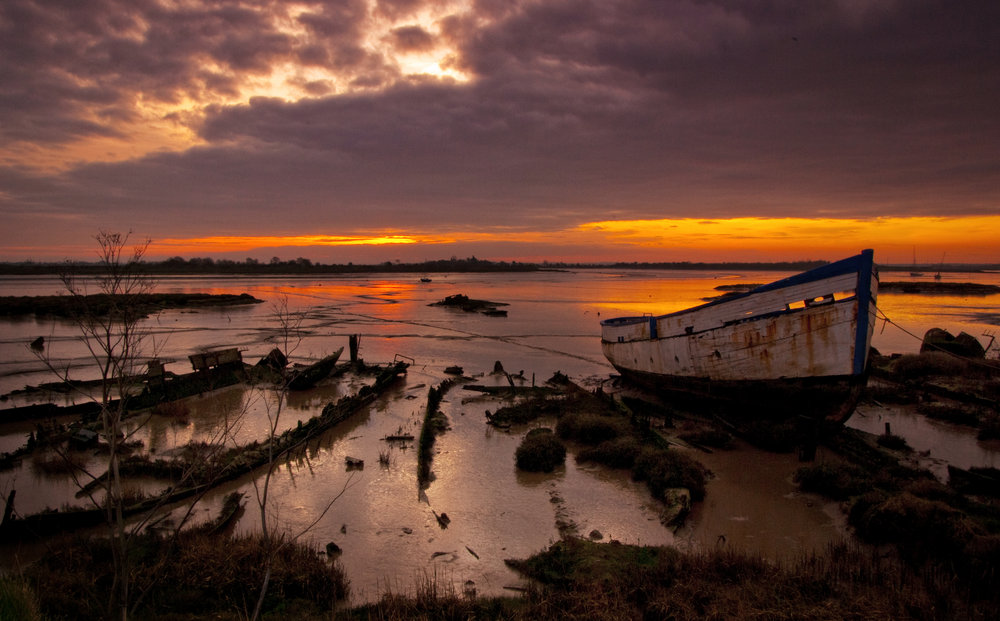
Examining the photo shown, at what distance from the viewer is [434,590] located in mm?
6312

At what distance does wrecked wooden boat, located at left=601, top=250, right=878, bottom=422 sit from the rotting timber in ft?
33.7

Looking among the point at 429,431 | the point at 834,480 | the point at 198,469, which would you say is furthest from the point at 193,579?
the point at 834,480

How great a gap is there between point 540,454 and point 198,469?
22.4 ft

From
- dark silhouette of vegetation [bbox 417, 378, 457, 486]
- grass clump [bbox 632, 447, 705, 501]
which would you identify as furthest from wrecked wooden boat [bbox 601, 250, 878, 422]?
dark silhouette of vegetation [bbox 417, 378, 457, 486]

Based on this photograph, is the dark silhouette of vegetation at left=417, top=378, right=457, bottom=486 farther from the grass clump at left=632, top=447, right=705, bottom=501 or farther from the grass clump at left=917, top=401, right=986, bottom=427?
the grass clump at left=917, top=401, right=986, bottom=427

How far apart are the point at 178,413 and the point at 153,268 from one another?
143m

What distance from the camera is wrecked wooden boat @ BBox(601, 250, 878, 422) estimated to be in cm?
1169

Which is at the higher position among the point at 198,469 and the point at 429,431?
the point at 198,469

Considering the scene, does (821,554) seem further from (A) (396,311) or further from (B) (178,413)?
(A) (396,311)

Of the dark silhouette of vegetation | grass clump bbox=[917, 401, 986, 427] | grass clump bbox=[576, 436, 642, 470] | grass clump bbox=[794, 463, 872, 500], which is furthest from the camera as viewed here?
grass clump bbox=[917, 401, 986, 427]

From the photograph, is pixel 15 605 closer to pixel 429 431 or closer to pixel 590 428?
pixel 429 431

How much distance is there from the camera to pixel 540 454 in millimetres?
11625

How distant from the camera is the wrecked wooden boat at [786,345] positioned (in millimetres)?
11688

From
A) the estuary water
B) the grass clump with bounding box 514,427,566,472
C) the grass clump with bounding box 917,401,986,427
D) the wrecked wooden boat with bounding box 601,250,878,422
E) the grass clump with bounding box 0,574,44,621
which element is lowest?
the estuary water
